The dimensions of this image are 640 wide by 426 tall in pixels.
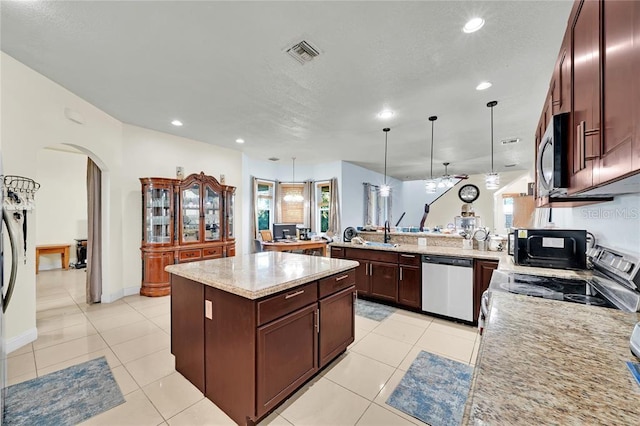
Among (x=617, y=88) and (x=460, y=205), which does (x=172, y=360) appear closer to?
(x=617, y=88)

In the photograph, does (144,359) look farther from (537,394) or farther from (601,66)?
(601,66)

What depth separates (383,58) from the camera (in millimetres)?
2303

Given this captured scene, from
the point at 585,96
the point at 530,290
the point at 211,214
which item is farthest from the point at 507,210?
the point at 211,214

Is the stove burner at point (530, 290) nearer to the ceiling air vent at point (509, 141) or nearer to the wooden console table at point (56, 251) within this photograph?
the ceiling air vent at point (509, 141)

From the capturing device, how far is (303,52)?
2.23 meters

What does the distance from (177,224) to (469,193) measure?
30.3 feet

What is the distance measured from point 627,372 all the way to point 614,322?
1.76 feet

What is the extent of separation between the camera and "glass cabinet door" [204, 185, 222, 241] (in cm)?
469

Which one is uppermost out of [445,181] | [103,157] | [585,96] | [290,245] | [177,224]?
[103,157]

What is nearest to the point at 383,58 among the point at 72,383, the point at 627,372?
the point at 627,372

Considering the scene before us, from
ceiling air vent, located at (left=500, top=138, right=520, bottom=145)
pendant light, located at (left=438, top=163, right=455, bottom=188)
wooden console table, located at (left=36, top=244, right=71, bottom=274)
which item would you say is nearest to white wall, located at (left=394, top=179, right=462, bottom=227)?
pendant light, located at (left=438, top=163, right=455, bottom=188)

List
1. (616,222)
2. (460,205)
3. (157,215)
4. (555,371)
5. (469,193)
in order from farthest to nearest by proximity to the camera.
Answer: (460,205) → (469,193) → (157,215) → (616,222) → (555,371)

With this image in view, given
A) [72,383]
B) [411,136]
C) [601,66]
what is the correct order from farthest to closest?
1. [411,136]
2. [72,383]
3. [601,66]

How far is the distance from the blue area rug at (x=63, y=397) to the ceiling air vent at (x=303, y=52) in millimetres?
3056
